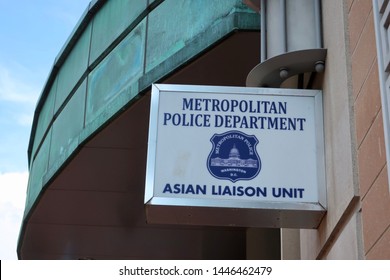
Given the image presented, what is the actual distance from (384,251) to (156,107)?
222 cm

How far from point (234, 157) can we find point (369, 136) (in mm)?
1271

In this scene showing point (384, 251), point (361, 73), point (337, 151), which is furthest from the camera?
point (337, 151)

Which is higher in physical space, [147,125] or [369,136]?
[147,125]

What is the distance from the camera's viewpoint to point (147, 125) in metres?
9.34

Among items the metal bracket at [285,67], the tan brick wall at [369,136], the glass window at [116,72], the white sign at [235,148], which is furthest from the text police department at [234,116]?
the glass window at [116,72]

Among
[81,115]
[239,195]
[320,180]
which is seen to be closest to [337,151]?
[320,180]

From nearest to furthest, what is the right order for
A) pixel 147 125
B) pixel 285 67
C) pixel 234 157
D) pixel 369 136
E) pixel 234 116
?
pixel 369 136 < pixel 234 157 < pixel 234 116 < pixel 285 67 < pixel 147 125

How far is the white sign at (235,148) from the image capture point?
521cm

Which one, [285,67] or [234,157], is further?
[285,67]

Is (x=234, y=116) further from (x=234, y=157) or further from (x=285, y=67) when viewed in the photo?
(x=285, y=67)

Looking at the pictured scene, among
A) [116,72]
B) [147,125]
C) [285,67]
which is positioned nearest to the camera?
[285,67]

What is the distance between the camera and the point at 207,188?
5234 mm

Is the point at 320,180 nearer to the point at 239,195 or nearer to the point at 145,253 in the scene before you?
the point at 239,195

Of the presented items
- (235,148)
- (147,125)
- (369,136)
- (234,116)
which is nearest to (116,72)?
(147,125)
